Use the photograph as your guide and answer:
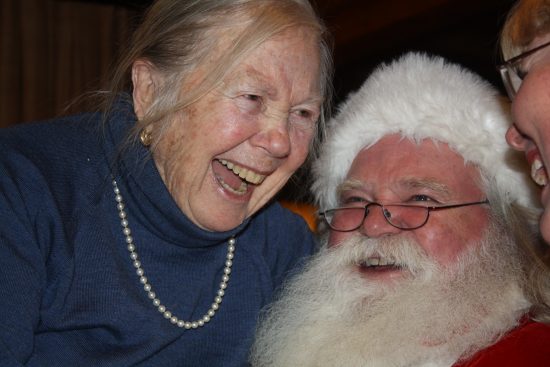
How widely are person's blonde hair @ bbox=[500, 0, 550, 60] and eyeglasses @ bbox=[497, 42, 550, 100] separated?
4 centimetres

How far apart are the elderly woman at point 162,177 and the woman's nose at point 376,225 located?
1.13ft

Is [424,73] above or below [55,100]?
above

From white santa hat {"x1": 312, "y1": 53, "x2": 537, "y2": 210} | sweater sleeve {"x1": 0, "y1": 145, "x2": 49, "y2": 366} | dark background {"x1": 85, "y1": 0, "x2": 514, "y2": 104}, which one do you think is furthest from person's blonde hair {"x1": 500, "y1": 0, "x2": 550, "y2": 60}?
dark background {"x1": 85, "y1": 0, "x2": 514, "y2": 104}

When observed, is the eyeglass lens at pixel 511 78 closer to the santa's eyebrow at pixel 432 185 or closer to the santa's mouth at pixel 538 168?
the santa's mouth at pixel 538 168

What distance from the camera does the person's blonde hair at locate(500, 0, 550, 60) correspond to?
182cm

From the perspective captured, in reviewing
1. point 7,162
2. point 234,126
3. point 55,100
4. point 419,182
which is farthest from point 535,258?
point 55,100

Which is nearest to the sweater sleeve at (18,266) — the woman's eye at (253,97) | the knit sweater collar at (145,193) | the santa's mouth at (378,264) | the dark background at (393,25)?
the knit sweater collar at (145,193)

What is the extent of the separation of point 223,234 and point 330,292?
1.64 ft

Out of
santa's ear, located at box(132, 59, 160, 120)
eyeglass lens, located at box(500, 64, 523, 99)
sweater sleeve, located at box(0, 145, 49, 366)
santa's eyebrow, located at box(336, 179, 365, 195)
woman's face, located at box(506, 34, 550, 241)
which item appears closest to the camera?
woman's face, located at box(506, 34, 550, 241)

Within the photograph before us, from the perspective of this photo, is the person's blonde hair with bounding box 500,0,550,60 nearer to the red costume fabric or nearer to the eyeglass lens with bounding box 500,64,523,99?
the eyeglass lens with bounding box 500,64,523,99

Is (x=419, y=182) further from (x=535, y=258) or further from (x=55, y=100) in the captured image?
(x=55, y=100)

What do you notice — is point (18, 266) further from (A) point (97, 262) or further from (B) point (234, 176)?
(B) point (234, 176)

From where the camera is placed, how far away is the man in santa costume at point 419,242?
233cm

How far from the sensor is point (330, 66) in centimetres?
250
